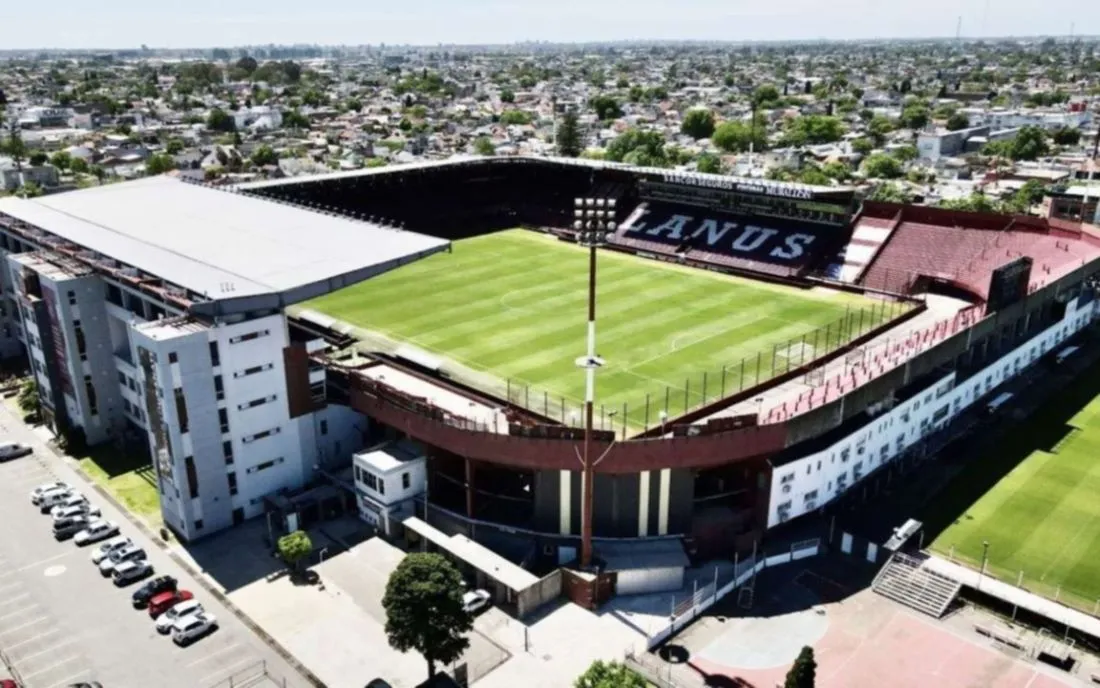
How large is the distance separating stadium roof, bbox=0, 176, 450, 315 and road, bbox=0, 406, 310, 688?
51.3 feet

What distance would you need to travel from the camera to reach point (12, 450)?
196 feet

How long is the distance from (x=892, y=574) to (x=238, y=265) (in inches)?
1666

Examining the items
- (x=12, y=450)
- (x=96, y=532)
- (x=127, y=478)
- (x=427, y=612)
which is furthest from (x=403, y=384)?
(x=12, y=450)

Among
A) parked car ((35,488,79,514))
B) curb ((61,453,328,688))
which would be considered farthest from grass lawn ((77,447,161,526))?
parked car ((35,488,79,514))

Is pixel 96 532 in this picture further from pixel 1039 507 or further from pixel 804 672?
pixel 1039 507

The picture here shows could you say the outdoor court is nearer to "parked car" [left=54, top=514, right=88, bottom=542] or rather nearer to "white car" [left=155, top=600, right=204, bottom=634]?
"white car" [left=155, top=600, right=204, bottom=634]

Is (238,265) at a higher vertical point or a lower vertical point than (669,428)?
higher

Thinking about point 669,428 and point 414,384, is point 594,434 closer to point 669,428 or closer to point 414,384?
point 669,428

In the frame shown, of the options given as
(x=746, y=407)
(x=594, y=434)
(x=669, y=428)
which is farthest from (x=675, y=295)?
(x=594, y=434)

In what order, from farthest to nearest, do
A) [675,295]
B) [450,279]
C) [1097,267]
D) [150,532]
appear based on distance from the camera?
1. [450,279]
2. [675,295]
3. [1097,267]
4. [150,532]

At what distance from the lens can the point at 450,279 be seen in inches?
3661

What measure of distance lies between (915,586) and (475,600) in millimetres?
22470

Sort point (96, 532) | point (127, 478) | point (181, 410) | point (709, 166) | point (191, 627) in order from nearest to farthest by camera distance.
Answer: point (191, 627)
point (181, 410)
point (96, 532)
point (127, 478)
point (709, 166)

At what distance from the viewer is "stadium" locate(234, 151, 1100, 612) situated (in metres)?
Result: 47.6
